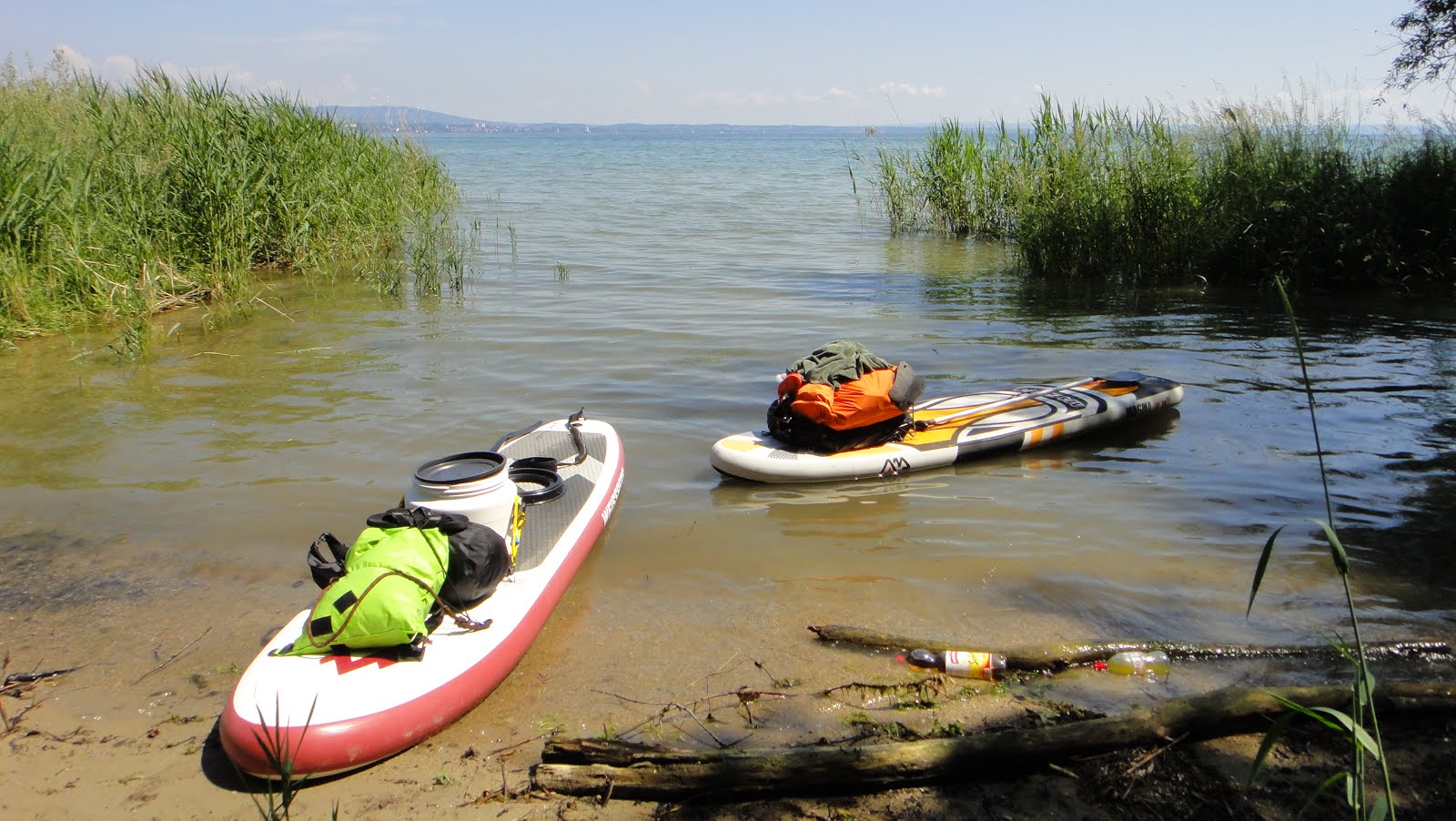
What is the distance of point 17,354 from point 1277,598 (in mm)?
8427

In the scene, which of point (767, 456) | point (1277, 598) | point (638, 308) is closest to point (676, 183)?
point (638, 308)

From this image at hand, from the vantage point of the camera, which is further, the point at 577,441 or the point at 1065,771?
the point at 577,441

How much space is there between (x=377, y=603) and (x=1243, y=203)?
10.0 metres

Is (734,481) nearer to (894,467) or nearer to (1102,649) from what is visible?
(894,467)

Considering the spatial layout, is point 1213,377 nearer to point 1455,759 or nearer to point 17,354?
point 1455,759

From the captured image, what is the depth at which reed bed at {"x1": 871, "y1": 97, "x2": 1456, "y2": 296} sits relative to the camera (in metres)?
9.95

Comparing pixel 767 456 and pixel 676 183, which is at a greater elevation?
pixel 676 183

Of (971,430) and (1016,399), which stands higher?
(1016,399)

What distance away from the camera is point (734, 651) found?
376 cm

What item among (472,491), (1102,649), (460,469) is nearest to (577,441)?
(460,469)

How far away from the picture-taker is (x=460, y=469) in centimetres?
389

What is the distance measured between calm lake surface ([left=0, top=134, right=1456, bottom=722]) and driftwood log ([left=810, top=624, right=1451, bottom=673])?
11cm

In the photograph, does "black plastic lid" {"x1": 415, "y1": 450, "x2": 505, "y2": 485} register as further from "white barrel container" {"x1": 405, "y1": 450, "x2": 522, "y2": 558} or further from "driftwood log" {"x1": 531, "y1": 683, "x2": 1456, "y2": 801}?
"driftwood log" {"x1": 531, "y1": 683, "x2": 1456, "y2": 801}

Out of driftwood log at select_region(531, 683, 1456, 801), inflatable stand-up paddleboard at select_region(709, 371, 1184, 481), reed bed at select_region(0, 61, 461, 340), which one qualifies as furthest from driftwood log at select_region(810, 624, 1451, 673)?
reed bed at select_region(0, 61, 461, 340)
